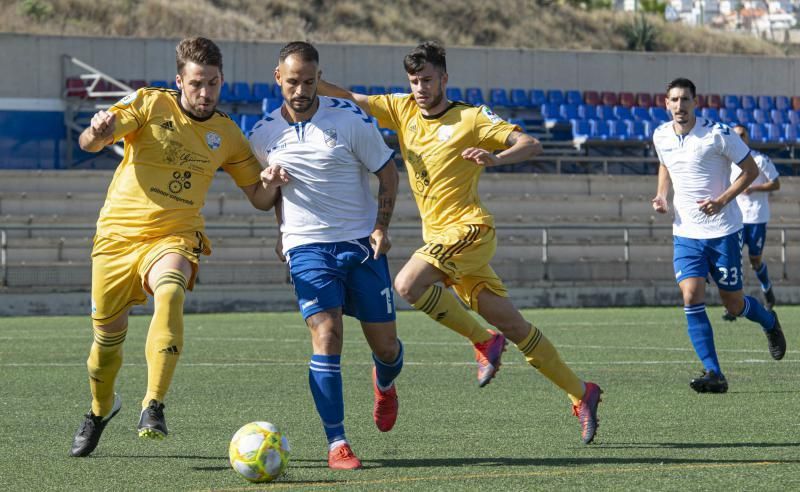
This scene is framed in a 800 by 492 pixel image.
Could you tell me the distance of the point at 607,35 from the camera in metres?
43.2

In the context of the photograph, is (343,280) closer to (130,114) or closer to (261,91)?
(130,114)

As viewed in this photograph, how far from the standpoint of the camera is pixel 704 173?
9.48 m

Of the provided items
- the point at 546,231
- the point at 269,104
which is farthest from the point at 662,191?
the point at 269,104

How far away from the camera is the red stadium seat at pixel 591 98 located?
→ 3089cm

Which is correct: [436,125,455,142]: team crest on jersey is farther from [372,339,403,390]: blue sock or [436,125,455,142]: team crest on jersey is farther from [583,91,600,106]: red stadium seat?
[583,91,600,106]: red stadium seat

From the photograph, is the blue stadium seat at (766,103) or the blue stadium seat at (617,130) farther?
the blue stadium seat at (766,103)

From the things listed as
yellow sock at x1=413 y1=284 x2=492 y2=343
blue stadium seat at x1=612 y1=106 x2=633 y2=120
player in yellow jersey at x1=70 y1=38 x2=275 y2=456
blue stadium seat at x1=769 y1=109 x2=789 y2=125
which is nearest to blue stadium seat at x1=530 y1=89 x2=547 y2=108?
blue stadium seat at x1=612 y1=106 x2=633 y2=120

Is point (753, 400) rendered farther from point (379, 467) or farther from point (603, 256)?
point (603, 256)

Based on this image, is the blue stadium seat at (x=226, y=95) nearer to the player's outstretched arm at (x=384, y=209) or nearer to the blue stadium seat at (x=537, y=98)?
the blue stadium seat at (x=537, y=98)

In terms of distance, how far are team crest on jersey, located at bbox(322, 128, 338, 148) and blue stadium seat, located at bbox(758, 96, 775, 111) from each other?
27915mm

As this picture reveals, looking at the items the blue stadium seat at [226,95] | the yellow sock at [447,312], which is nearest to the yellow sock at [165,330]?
the yellow sock at [447,312]

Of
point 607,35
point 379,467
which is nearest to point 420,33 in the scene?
point 607,35

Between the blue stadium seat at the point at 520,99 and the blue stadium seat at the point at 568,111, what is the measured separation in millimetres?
775

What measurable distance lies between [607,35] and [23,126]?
74.1 ft
